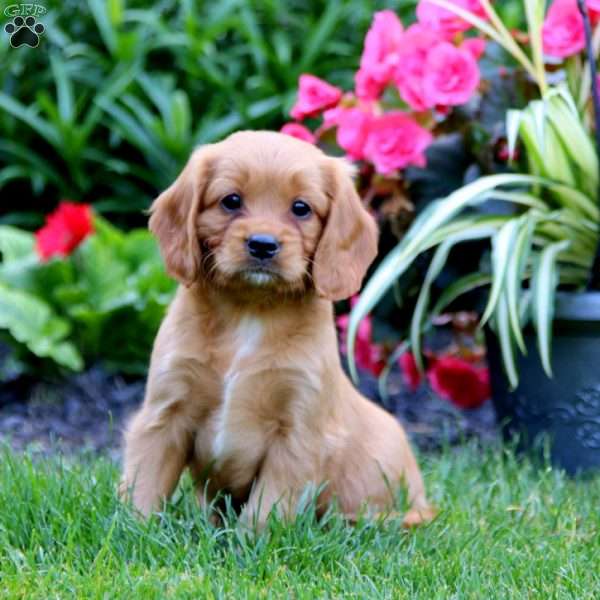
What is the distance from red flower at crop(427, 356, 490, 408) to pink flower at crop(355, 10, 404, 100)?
118cm

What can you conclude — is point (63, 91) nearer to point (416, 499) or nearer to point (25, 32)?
point (25, 32)

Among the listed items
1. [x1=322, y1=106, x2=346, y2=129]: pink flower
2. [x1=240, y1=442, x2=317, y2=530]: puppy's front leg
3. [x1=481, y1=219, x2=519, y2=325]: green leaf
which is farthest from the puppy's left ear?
[x1=322, y1=106, x2=346, y2=129]: pink flower

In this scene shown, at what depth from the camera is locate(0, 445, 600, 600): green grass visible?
2.96m

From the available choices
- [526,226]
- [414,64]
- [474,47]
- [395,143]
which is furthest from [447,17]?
[526,226]

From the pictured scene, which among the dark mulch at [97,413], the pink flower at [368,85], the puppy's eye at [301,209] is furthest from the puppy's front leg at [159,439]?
the pink flower at [368,85]

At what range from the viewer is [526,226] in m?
4.47

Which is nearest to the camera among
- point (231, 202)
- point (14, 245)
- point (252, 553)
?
point (252, 553)

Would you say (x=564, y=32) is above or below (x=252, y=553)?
above

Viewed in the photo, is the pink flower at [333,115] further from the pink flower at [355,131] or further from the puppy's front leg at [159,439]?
the puppy's front leg at [159,439]

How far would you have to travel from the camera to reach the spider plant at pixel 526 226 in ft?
14.3

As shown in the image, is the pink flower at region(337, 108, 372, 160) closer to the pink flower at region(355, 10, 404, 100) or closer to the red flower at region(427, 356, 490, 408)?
the pink flower at region(355, 10, 404, 100)

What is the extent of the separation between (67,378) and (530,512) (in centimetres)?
259

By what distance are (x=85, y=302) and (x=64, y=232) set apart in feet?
1.10

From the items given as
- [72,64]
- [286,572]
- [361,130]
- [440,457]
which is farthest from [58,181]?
[286,572]
